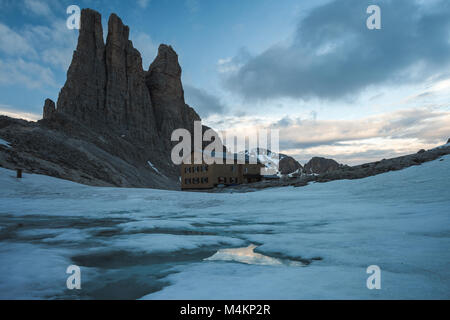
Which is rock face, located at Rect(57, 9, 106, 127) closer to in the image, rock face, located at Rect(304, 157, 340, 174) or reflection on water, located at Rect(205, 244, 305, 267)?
reflection on water, located at Rect(205, 244, 305, 267)

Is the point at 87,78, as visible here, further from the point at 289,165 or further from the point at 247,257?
the point at 289,165

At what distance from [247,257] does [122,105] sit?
9504cm

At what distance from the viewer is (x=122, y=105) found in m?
91.1

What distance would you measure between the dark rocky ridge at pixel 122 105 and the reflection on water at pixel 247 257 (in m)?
50.0

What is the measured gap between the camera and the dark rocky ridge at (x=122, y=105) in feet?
224

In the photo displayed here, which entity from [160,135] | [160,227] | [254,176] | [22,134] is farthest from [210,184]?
[160,135]

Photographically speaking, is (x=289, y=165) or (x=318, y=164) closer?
(x=318, y=164)

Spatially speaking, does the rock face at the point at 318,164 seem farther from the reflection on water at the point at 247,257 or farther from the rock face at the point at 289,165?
the reflection on water at the point at 247,257

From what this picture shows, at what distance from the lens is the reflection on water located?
430 centimetres

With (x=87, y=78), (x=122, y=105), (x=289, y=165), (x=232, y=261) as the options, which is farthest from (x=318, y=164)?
(x=232, y=261)

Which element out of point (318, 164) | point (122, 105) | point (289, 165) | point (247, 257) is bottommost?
point (247, 257)

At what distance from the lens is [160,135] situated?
99812 mm

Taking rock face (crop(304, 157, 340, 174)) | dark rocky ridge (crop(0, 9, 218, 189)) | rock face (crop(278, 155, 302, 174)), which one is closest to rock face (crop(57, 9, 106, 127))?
dark rocky ridge (crop(0, 9, 218, 189))
